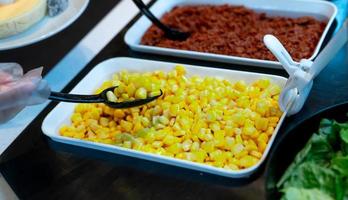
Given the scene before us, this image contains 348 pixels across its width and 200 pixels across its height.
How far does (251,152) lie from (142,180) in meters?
0.20

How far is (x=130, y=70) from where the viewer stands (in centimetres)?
112

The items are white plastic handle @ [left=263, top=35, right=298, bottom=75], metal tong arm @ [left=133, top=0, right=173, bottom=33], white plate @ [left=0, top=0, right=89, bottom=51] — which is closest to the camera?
white plastic handle @ [left=263, top=35, right=298, bottom=75]

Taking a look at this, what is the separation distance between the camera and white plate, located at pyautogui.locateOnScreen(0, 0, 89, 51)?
1.03 metres

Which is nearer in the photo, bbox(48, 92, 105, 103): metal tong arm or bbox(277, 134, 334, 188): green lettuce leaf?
bbox(277, 134, 334, 188): green lettuce leaf

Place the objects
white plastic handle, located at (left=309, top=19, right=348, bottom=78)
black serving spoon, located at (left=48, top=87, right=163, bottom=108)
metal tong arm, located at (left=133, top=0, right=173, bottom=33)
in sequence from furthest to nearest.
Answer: metal tong arm, located at (left=133, top=0, right=173, bottom=33) → black serving spoon, located at (left=48, top=87, right=163, bottom=108) → white plastic handle, located at (left=309, top=19, right=348, bottom=78)

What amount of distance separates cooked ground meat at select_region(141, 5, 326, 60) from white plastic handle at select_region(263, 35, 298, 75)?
0.22 m

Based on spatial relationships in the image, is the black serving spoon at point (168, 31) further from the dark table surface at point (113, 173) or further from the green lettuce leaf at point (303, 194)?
the green lettuce leaf at point (303, 194)

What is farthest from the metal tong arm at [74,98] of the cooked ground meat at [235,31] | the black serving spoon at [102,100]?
the cooked ground meat at [235,31]

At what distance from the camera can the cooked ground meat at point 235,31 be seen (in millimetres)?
1099

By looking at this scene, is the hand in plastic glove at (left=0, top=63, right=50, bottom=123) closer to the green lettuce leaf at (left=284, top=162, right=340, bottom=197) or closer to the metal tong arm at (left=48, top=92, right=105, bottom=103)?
the metal tong arm at (left=48, top=92, right=105, bottom=103)

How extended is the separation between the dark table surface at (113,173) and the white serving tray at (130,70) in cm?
2

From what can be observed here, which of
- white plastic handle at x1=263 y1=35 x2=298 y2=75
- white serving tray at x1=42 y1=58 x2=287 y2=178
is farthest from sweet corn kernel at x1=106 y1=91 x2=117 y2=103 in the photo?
white plastic handle at x1=263 y1=35 x2=298 y2=75

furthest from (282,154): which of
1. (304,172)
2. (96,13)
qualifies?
(96,13)

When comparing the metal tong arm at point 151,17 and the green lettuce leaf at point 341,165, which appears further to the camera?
the metal tong arm at point 151,17
